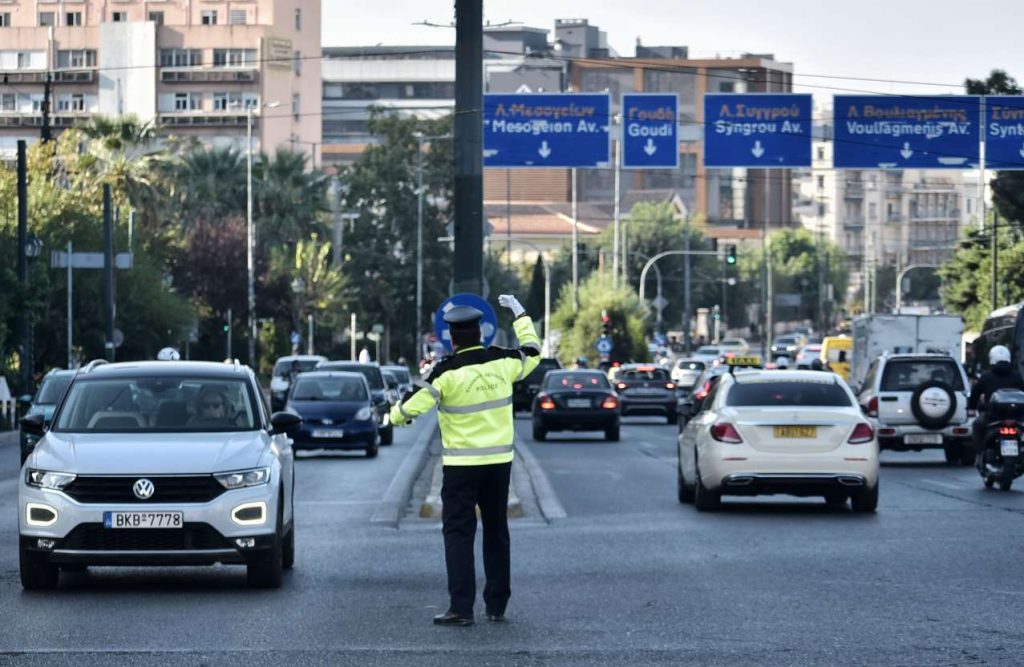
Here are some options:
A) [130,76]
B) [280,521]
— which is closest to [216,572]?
[280,521]

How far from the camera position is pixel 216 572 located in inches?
606

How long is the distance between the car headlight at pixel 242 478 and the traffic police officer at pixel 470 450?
1.96m

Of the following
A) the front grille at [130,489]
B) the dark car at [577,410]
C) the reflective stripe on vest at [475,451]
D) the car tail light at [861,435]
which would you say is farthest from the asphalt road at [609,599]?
the dark car at [577,410]

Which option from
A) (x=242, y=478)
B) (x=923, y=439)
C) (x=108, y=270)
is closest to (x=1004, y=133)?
(x=923, y=439)

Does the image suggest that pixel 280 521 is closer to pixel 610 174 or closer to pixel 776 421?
pixel 776 421

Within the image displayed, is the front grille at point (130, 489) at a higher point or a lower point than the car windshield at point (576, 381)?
higher

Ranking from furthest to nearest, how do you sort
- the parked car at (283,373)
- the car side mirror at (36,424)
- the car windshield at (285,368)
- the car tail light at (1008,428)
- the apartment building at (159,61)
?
1. the apartment building at (159,61)
2. the car windshield at (285,368)
3. the parked car at (283,373)
4. the car tail light at (1008,428)
5. the car side mirror at (36,424)

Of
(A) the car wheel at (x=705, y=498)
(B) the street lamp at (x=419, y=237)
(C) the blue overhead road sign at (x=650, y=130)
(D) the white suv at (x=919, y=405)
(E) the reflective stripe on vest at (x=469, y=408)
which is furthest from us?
(B) the street lamp at (x=419, y=237)

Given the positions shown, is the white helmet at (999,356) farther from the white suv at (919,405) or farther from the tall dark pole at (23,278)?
the tall dark pole at (23,278)

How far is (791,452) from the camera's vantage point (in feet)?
68.5

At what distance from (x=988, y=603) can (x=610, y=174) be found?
159 m

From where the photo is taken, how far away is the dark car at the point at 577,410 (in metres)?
43.4

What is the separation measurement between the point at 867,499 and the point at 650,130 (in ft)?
104

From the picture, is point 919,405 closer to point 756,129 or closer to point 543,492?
point 543,492
